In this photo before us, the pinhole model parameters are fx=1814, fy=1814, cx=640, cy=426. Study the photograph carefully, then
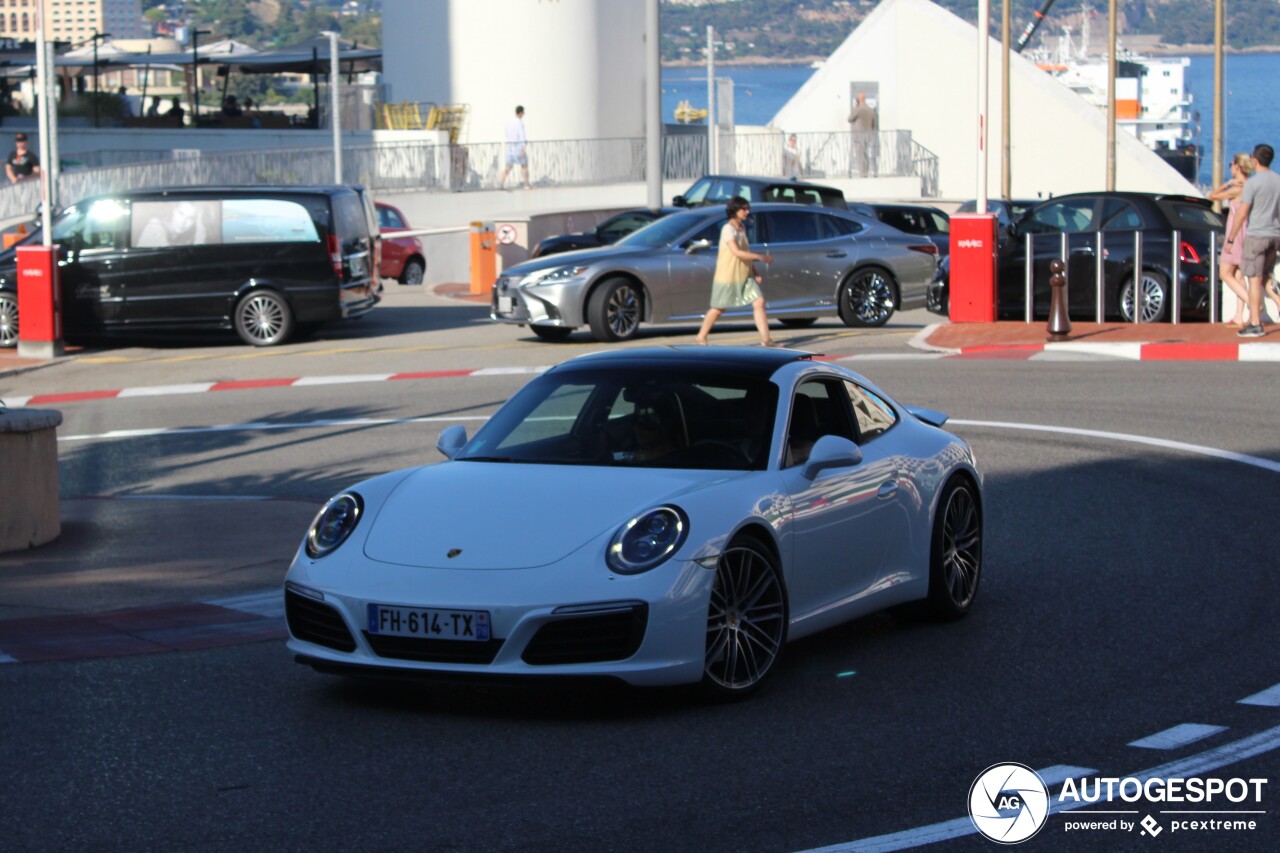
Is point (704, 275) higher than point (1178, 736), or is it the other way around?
point (704, 275)

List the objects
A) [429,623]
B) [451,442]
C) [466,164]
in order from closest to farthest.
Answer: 1. [429,623]
2. [451,442]
3. [466,164]

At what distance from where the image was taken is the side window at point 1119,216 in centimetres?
2123

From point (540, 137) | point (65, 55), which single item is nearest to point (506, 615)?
Answer: point (540, 137)

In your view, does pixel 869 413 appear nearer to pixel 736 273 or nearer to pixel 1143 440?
pixel 1143 440

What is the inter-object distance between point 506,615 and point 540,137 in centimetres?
4438

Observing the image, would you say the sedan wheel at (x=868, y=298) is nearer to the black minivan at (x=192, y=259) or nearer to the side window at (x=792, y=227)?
the side window at (x=792, y=227)

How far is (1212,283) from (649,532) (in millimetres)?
15714

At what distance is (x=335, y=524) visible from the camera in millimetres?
6988

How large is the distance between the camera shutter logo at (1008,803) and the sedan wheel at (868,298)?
1699 centimetres

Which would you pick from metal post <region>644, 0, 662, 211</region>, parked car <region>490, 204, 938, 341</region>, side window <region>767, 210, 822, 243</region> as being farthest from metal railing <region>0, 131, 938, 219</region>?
side window <region>767, 210, 822, 243</region>

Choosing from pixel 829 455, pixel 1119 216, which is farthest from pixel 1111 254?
pixel 829 455

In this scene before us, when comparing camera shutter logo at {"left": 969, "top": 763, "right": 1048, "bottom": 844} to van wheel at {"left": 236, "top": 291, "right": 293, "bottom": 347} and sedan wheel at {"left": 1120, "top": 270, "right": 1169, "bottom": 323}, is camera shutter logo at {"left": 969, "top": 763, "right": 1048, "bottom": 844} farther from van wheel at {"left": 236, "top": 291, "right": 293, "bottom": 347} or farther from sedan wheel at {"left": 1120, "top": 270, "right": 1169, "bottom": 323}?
van wheel at {"left": 236, "top": 291, "right": 293, "bottom": 347}

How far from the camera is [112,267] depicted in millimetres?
22047

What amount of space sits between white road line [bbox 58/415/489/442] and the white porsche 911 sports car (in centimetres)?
782
